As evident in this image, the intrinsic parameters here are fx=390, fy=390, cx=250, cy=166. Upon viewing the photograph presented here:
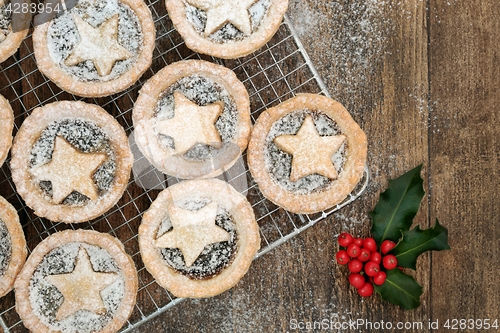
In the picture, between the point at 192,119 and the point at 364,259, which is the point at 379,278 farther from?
the point at 192,119

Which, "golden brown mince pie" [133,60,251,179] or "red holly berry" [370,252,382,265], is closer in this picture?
"golden brown mince pie" [133,60,251,179]

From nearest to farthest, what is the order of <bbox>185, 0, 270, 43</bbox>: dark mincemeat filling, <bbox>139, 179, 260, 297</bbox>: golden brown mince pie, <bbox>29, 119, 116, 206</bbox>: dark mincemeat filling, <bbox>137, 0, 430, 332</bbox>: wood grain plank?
<bbox>139, 179, 260, 297</bbox>: golden brown mince pie
<bbox>29, 119, 116, 206</bbox>: dark mincemeat filling
<bbox>185, 0, 270, 43</bbox>: dark mincemeat filling
<bbox>137, 0, 430, 332</bbox>: wood grain plank

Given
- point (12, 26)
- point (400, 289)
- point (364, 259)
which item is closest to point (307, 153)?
point (364, 259)

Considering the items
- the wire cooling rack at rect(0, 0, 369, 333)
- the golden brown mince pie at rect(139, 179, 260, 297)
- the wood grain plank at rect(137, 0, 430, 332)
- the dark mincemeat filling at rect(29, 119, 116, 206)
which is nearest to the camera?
the golden brown mince pie at rect(139, 179, 260, 297)

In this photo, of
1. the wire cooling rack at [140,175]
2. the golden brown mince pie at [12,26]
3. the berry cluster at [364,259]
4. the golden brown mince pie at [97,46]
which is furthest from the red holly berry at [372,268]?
the golden brown mince pie at [12,26]

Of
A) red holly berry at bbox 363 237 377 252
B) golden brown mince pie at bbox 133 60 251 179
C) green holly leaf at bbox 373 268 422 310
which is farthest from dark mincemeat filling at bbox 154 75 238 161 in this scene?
green holly leaf at bbox 373 268 422 310

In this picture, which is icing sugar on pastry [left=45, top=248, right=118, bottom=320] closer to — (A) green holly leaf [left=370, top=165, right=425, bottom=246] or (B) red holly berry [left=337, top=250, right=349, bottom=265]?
(B) red holly berry [left=337, top=250, right=349, bottom=265]

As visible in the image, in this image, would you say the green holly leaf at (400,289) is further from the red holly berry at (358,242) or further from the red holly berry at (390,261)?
the red holly berry at (358,242)
